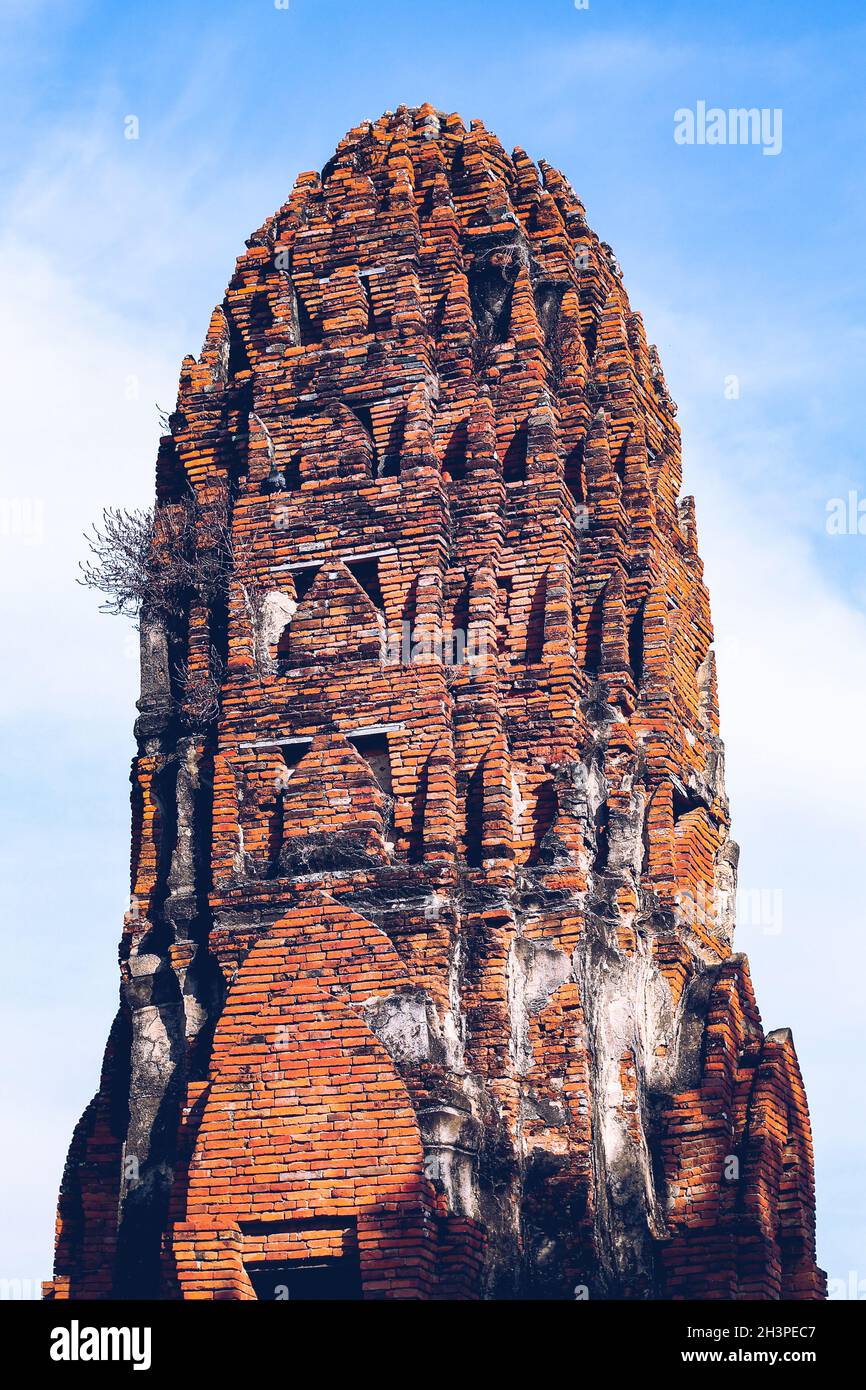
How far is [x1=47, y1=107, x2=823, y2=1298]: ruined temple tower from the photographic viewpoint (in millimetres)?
14469

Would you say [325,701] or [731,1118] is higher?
[325,701]

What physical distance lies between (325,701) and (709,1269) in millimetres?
4218

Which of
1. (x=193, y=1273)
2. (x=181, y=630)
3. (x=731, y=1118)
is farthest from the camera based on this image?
(x=181, y=630)

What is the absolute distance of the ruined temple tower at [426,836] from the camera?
47.5ft

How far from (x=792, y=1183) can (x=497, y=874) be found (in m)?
2.75

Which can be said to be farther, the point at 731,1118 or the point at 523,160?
the point at 523,160

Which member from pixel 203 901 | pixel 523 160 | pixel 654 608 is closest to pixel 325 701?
pixel 203 901

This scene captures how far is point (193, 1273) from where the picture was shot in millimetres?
14258

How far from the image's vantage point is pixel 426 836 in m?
15.2

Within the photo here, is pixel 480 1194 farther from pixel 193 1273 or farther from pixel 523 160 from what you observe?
pixel 523 160

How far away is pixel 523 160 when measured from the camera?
61.3 feet
